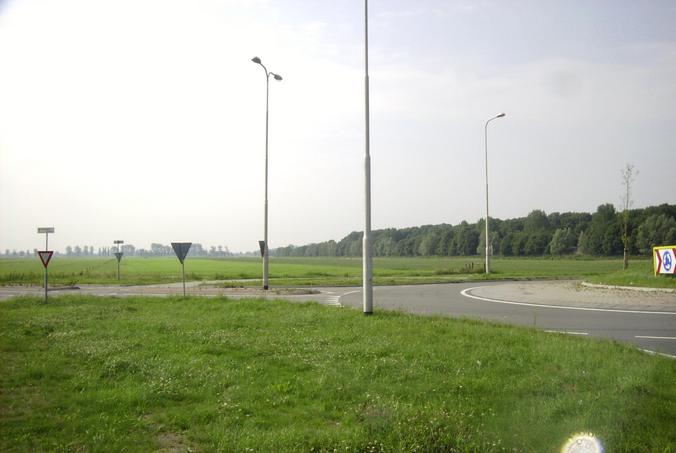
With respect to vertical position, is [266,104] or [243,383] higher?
[266,104]

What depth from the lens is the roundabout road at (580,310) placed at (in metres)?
10.9

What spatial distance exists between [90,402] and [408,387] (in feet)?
12.0

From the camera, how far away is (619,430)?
15.5 feet

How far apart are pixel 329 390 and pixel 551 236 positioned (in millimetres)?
135558

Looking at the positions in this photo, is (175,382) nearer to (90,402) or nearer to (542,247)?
(90,402)

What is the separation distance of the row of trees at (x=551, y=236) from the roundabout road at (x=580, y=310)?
6037cm

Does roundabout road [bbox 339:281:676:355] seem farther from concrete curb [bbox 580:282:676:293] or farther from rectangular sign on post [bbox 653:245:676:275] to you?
rectangular sign on post [bbox 653:245:676:275]

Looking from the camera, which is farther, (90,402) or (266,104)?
(266,104)

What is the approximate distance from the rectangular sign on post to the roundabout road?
8.13 ft

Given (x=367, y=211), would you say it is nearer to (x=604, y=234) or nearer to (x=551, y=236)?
(x=604, y=234)

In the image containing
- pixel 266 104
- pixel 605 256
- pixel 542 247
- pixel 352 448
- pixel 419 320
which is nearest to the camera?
pixel 352 448

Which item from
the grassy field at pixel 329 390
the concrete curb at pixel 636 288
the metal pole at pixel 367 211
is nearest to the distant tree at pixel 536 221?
the concrete curb at pixel 636 288

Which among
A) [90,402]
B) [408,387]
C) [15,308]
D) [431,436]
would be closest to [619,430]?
[431,436]

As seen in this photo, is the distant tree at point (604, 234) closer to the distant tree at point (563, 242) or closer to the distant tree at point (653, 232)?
the distant tree at point (563, 242)
